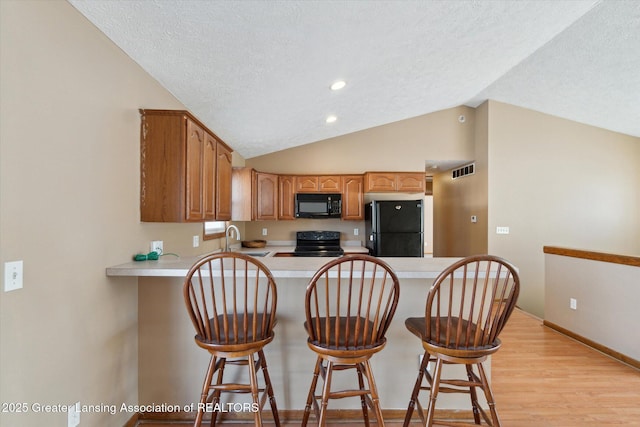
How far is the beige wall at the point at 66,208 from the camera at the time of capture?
117cm

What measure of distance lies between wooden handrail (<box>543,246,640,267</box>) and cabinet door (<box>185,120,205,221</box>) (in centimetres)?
382

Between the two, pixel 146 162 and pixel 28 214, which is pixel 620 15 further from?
pixel 28 214

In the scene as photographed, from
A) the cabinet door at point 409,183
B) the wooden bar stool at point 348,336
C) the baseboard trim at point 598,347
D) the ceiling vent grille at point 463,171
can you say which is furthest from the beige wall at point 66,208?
the ceiling vent grille at point 463,171

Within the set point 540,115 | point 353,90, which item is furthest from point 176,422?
point 540,115

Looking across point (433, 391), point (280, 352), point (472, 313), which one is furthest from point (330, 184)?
point (433, 391)

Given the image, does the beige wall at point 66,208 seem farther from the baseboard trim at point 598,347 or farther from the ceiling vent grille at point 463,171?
the ceiling vent grille at point 463,171

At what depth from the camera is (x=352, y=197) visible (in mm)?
4793

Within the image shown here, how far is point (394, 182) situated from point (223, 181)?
285cm

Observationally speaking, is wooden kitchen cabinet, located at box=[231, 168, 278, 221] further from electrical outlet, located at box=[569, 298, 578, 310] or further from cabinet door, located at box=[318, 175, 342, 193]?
electrical outlet, located at box=[569, 298, 578, 310]

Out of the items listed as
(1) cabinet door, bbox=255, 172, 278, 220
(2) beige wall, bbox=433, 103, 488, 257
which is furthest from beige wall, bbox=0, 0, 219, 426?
(2) beige wall, bbox=433, 103, 488, 257

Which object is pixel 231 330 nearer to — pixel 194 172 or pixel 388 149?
pixel 194 172

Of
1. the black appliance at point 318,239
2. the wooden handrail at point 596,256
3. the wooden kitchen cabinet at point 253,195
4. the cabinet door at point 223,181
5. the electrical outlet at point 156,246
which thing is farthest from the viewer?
the black appliance at point 318,239

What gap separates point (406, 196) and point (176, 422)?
13.9 ft

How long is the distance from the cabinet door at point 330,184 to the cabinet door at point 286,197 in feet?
1.44
